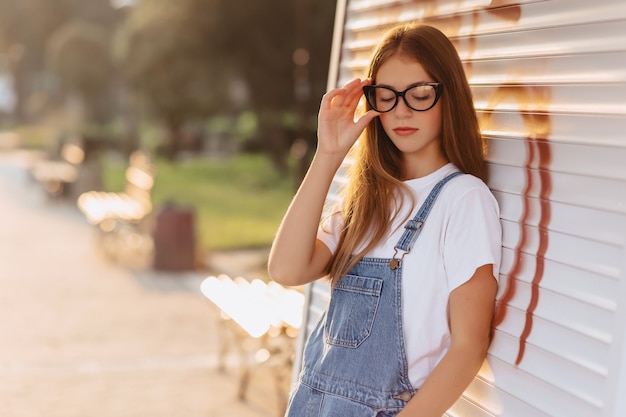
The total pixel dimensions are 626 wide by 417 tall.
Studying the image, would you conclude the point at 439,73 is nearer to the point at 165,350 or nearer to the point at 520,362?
the point at 520,362

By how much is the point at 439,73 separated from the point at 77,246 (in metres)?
12.1

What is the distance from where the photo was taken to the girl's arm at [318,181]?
8.37 feet

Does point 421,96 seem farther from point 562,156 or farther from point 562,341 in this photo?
point 562,341

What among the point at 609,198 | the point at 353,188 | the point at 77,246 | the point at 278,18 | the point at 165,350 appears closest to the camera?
the point at 609,198

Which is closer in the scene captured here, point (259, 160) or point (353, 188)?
point (353, 188)

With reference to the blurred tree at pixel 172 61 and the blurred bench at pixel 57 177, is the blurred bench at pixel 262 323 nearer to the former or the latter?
the blurred tree at pixel 172 61

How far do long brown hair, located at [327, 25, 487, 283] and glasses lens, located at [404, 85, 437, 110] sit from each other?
0.13 ft

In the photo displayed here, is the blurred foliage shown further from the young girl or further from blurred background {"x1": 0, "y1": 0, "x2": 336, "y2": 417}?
the young girl

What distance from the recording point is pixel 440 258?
2311mm

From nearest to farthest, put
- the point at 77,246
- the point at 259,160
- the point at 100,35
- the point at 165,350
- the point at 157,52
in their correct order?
1. the point at 165,350
2. the point at 77,246
3. the point at 157,52
4. the point at 259,160
5. the point at 100,35

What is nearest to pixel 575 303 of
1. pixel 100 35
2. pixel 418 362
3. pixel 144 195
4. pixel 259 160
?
pixel 418 362

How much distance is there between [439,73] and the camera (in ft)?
7.84

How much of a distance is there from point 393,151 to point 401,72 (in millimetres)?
270

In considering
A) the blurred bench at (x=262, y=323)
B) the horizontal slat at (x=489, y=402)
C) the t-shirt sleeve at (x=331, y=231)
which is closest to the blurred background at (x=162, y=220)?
the blurred bench at (x=262, y=323)
